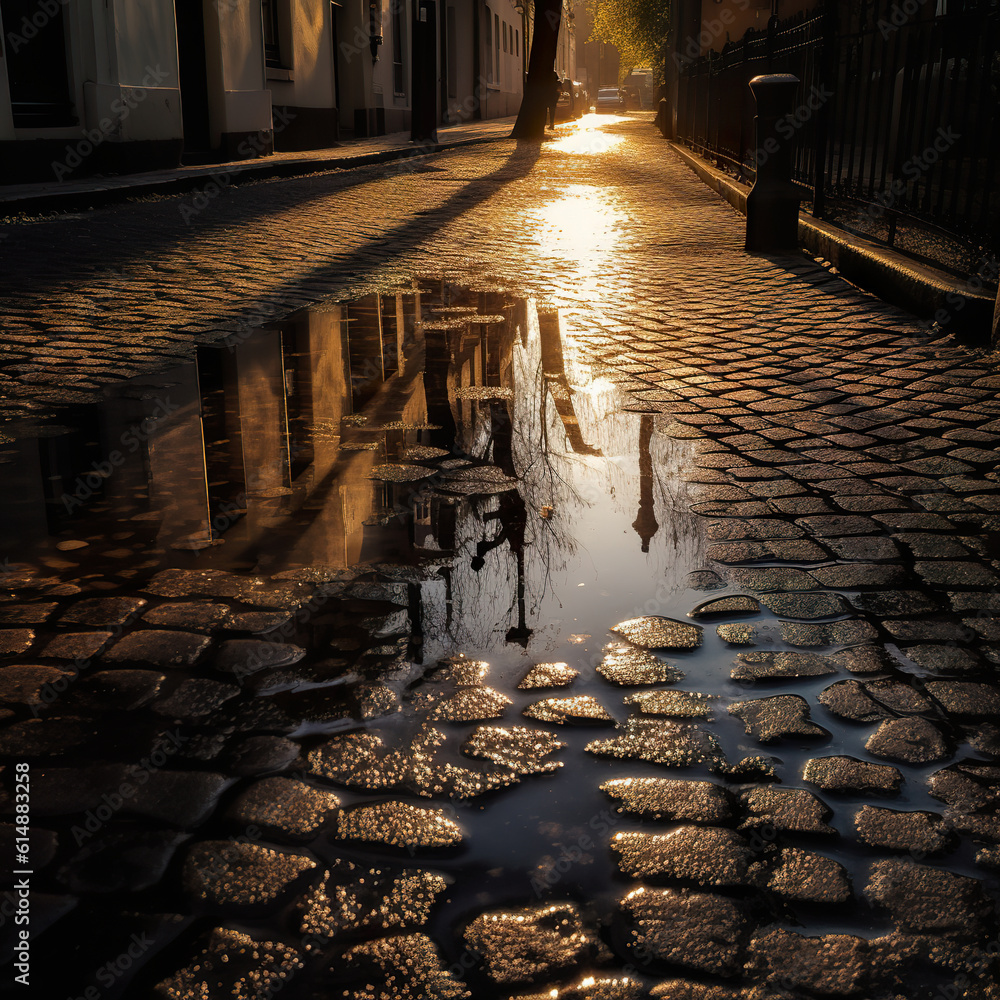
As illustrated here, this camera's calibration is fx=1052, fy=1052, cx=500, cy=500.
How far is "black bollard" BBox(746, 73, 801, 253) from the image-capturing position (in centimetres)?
820

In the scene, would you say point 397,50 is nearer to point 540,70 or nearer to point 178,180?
point 540,70

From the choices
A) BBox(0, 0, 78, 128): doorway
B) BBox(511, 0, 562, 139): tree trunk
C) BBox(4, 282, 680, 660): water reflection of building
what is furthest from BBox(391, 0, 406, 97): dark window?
BBox(4, 282, 680, 660): water reflection of building

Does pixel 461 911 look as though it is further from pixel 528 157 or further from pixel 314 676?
pixel 528 157

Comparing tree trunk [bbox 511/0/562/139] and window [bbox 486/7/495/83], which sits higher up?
window [bbox 486/7/495/83]

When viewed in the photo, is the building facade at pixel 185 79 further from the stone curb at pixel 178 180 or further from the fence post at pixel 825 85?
the fence post at pixel 825 85

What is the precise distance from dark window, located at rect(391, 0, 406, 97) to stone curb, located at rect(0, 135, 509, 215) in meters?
7.22

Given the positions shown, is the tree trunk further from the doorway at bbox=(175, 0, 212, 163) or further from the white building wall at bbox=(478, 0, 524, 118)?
the white building wall at bbox=(478, 0, 524, 118)

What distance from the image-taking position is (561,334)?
5.83 m

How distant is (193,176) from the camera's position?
12.6 m

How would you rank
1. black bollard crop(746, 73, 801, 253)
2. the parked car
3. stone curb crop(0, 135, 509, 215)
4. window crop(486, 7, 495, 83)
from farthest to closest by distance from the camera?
the parked car
window crop(486, 7, 495, 83)
stone curb crop(0, 135, 509, 215)
black bollard crop(746, 73, 801, 253)

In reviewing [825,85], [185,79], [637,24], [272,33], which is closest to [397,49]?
[272,33]

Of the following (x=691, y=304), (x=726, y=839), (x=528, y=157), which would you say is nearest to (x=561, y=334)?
(x=691, y=304)

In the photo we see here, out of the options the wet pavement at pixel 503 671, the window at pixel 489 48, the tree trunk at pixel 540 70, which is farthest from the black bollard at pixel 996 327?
the window at pixel 489 48

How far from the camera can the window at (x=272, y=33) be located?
17859mm
